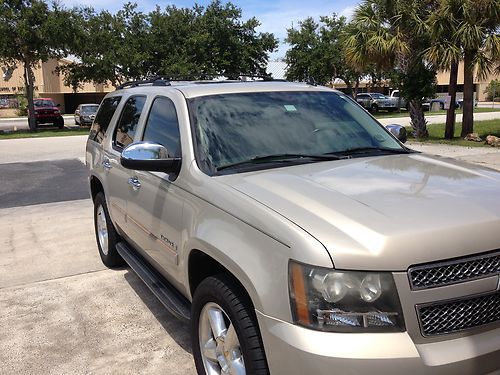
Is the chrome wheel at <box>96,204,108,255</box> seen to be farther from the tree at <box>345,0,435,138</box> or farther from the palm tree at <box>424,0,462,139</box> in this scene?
the tree at <box>345,0,435,138</box>

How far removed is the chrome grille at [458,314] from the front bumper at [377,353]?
2.0 inches

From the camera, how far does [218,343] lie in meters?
2.77

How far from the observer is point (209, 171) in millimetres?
3086

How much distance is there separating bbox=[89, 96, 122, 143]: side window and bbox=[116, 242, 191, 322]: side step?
4.58 feet

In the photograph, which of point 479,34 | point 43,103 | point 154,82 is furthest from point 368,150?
point 43,103

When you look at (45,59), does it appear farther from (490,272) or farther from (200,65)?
(490,272)

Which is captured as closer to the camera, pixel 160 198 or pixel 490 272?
pixel 490 272

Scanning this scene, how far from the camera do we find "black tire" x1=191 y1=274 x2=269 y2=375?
7.66ft

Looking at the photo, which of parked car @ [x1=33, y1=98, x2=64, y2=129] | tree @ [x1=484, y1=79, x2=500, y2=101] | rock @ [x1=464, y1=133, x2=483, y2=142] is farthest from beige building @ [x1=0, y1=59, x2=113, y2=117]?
rock @ [x1=464, y1=133, x2=483, y2=142]

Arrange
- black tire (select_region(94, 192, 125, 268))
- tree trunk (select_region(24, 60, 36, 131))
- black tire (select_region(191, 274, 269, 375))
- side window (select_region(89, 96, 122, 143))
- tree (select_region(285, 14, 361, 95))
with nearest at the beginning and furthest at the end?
1. black tire (select_region(191, 274, 269, 375))
2. black tire (select_region(94, 192, 125, 268))
3. side window (select_region(89, 96, 122, 143))
4. tree trunk (select_region(24, 60, 36, 131))
5. tree (select_region(285, 14, 361, 95))

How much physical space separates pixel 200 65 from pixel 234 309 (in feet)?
114

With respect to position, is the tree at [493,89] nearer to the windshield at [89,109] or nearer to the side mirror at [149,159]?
the windshield at [89,109]

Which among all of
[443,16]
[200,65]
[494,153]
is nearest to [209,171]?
[494,153]

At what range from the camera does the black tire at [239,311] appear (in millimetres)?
2336
